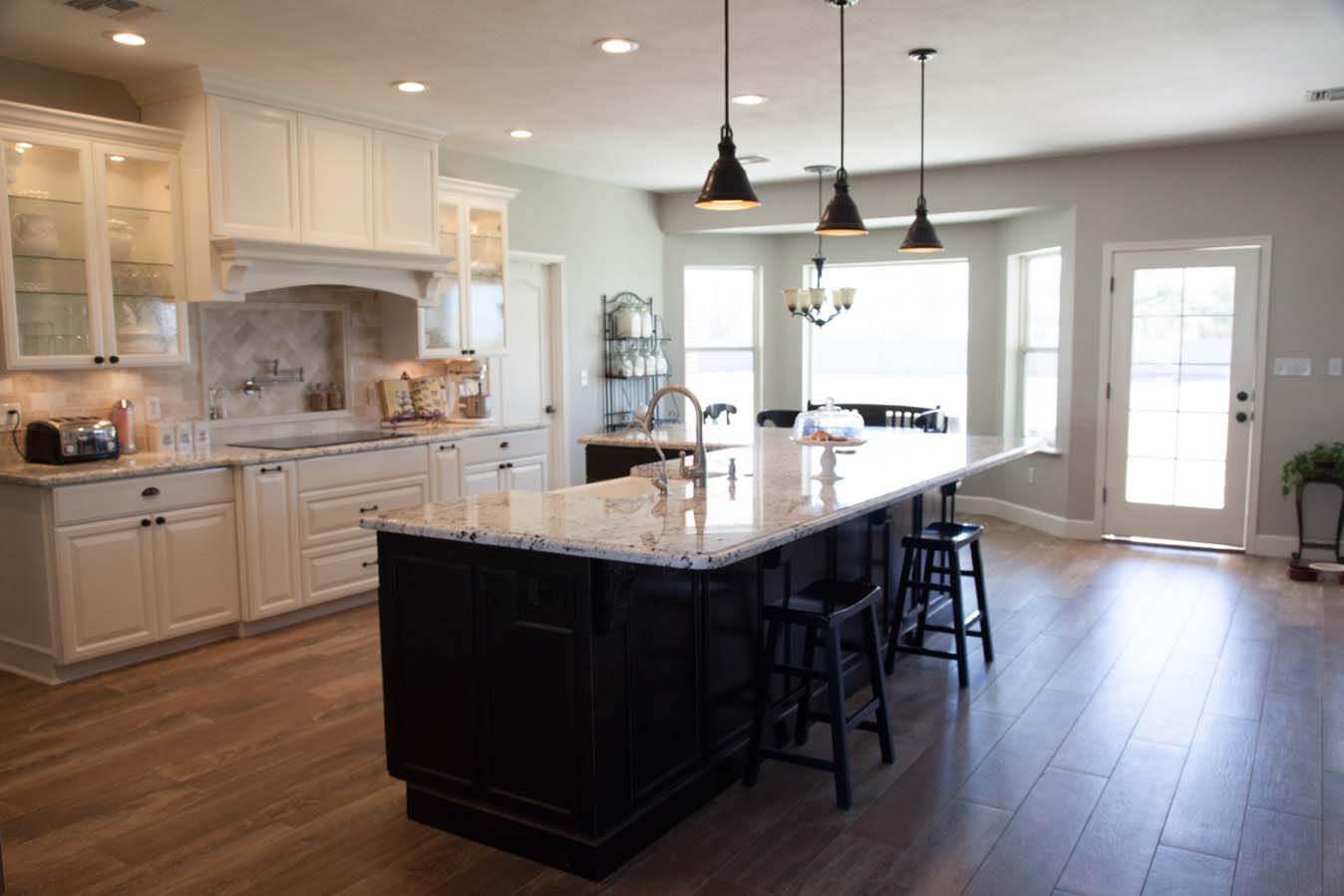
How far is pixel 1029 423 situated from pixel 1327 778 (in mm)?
4800

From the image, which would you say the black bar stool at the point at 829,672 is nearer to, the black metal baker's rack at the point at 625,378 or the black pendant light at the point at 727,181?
the black pendant light at the point at 727,181

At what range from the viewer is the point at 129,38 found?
406 cm

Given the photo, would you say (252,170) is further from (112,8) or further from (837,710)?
(837,710)

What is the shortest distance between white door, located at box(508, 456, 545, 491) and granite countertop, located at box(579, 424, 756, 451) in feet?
2.82

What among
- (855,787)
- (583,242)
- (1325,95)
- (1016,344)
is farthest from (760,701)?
(1016,344)

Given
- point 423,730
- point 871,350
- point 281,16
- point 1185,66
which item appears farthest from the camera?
point 871,350

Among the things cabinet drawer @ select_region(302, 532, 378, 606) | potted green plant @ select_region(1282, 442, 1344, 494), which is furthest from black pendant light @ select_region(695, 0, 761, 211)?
potted green plant @ select_region(1282, 442, 1344, 494)

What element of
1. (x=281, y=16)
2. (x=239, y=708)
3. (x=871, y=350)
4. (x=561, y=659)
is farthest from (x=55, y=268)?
(x=871, y=350)

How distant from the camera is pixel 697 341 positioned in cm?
870

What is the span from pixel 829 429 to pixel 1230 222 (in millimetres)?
4041

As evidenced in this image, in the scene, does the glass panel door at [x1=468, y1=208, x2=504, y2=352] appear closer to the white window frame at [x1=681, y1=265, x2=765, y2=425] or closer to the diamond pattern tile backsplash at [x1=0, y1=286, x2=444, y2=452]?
the diamond pattern tile backsplash at [x1=0, y1=286, x2=444, y2=452]

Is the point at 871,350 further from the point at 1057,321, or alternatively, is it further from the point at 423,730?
the point at 423,730

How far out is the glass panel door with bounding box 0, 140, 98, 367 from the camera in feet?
14.0

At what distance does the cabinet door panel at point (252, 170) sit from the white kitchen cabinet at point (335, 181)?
0.20 feet
